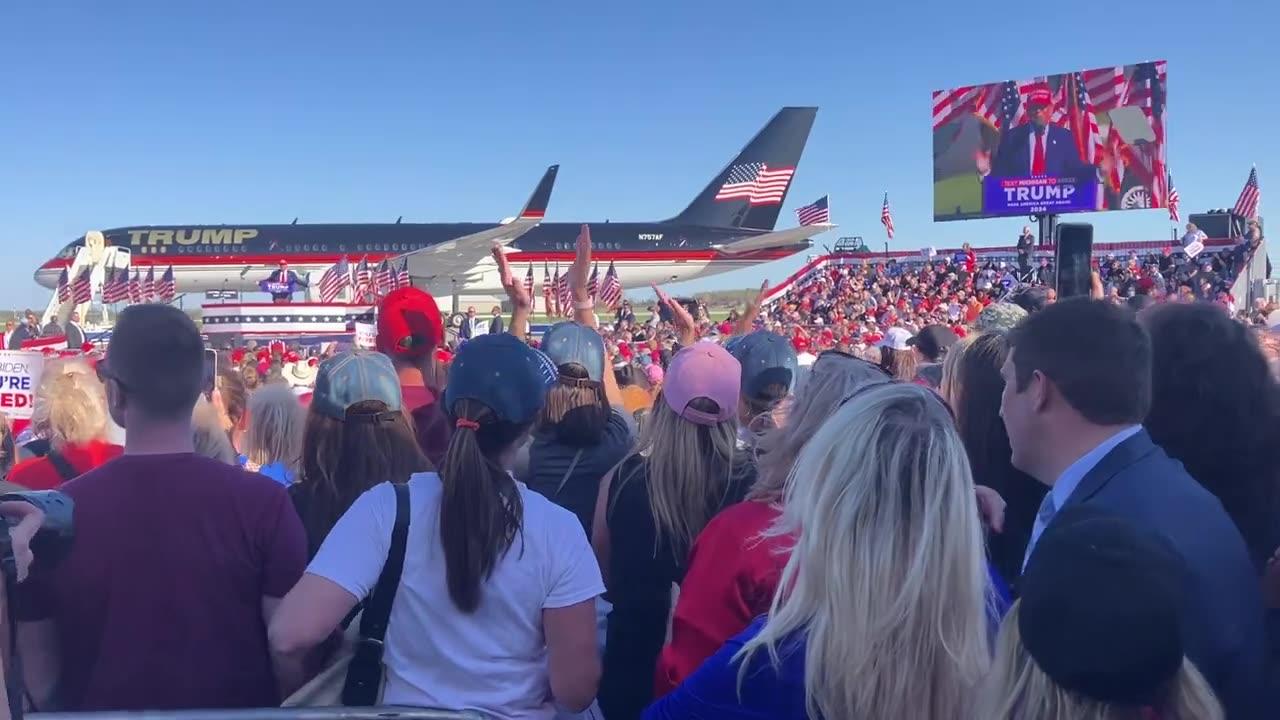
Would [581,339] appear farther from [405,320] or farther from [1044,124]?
[1044,124]

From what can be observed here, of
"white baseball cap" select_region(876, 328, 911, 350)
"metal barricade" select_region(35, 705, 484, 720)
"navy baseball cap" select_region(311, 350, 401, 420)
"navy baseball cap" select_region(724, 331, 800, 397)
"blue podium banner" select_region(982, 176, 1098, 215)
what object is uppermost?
"blue podium banner" select_region(982, 176, 1098, 215)

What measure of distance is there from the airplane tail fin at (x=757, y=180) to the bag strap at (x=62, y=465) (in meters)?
38.5

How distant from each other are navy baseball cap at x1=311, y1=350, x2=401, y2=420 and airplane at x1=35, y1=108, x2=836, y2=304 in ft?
101

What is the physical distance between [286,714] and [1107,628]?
152 centimetres

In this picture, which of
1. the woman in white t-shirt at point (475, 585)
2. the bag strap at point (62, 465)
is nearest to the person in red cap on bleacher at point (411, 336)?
the bag strap at point (62, 465)

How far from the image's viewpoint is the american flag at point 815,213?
3631 centimetres

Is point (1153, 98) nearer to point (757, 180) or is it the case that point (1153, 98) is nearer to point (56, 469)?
point (757, 180)

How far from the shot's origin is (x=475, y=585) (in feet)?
7.04

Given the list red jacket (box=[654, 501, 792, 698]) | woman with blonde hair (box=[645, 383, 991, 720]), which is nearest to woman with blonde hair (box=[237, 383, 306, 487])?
red jacket (box=[654, 501, 792, 698])

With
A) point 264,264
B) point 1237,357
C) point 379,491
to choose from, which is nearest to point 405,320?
point 379,491

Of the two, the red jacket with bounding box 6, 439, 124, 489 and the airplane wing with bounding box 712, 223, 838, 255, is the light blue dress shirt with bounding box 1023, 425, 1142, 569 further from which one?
the airplane wing with bounding box 712, 223, 838, 255

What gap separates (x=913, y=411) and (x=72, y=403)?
293cm

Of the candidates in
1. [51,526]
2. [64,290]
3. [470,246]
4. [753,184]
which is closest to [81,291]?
[64,290]

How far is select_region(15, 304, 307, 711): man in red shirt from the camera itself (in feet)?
7.13
